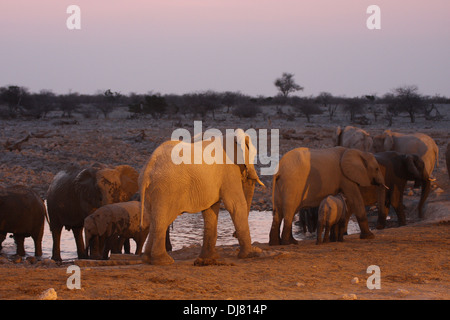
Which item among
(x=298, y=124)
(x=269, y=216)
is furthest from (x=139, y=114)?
(x=269, y=216)

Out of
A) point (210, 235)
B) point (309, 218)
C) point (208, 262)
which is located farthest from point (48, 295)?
point (309, 218)

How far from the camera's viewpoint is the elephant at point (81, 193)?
10023 mm

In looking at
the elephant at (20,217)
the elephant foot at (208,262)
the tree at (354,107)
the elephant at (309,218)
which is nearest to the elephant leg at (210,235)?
the elephant foot at (208,262)

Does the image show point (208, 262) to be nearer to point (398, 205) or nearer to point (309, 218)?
point (309, 218)

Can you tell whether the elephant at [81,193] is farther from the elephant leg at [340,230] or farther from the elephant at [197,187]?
the elephant leg at [340,230]

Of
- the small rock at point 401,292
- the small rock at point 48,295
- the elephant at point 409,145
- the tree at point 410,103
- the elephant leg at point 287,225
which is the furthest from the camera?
the tree at point 410,103

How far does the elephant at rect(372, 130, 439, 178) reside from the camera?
47.5 ft

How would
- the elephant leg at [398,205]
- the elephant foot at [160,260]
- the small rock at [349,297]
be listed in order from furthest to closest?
the elephant leg at [398,205], the elephant foot at [160,260], the small rock at [349,297]

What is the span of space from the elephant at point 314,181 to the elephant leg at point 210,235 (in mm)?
1790

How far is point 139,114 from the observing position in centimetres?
3762

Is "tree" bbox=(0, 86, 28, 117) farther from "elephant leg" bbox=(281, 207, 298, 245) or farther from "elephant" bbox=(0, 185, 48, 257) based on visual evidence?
"elephant leg" bbox=(281, 207, 298, 245)

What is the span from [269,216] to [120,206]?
4.96 m

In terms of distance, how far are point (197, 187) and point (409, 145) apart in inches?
336

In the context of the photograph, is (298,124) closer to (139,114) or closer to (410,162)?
(139,114)
